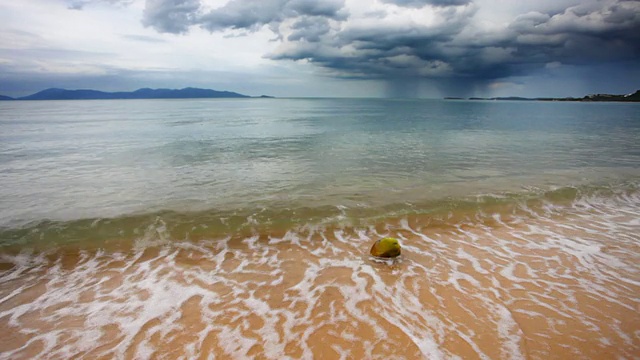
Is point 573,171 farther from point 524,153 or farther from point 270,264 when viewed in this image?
point 270,264

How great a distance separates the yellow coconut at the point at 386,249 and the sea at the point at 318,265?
7.5 inches

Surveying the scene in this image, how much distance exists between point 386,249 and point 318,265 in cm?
181

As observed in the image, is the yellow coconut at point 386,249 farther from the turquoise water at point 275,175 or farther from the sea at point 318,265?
the turquoise water at point 275,175

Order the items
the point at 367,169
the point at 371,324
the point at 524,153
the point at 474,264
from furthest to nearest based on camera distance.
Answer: the point at 524,153 → the point at 367,169 → the point at 474,264 → the point at 371,324

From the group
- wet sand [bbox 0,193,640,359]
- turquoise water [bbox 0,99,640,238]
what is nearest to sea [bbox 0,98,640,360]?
wet sand [bbox 0,193,640,359]

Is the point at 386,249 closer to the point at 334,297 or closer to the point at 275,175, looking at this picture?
the point at 334,297

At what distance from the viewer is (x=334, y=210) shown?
11.8 meters

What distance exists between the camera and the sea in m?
5.30

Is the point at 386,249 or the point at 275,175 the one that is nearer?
the point at 386,249

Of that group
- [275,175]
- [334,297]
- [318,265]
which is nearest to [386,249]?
[318,265]

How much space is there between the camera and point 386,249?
26.8ft

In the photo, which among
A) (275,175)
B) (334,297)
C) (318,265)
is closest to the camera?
(334,297)

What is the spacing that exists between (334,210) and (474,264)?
528 cm

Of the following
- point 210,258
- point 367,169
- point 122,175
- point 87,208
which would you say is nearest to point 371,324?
point 210,258
